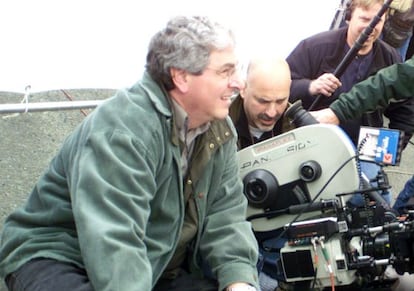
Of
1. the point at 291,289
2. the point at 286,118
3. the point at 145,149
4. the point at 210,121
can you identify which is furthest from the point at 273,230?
the point at 145,149

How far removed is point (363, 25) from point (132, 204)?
5.93 feet

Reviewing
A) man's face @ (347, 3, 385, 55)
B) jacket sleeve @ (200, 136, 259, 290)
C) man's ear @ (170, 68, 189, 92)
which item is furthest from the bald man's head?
man's ear @ (170, 68, 189, 92)

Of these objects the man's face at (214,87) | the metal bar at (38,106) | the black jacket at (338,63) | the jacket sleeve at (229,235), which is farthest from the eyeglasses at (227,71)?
the black jacket at (338,63)

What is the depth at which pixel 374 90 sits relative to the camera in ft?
9.20

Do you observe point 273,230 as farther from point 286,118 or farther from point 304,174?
point 286,118

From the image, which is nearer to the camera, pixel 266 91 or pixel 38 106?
pixel 266 91

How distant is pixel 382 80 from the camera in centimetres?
280

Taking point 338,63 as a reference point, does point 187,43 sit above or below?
above

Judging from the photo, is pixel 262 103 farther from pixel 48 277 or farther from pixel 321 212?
pixel 48 277

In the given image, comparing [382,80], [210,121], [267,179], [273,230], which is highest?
[210,121]

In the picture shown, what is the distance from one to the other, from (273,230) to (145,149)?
956mm

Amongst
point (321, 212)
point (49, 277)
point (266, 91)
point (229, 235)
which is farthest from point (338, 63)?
point (49, 277)

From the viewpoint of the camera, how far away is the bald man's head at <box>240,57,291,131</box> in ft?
8.16

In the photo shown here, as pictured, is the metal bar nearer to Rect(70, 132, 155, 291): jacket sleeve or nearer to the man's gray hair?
the man's gray hair
